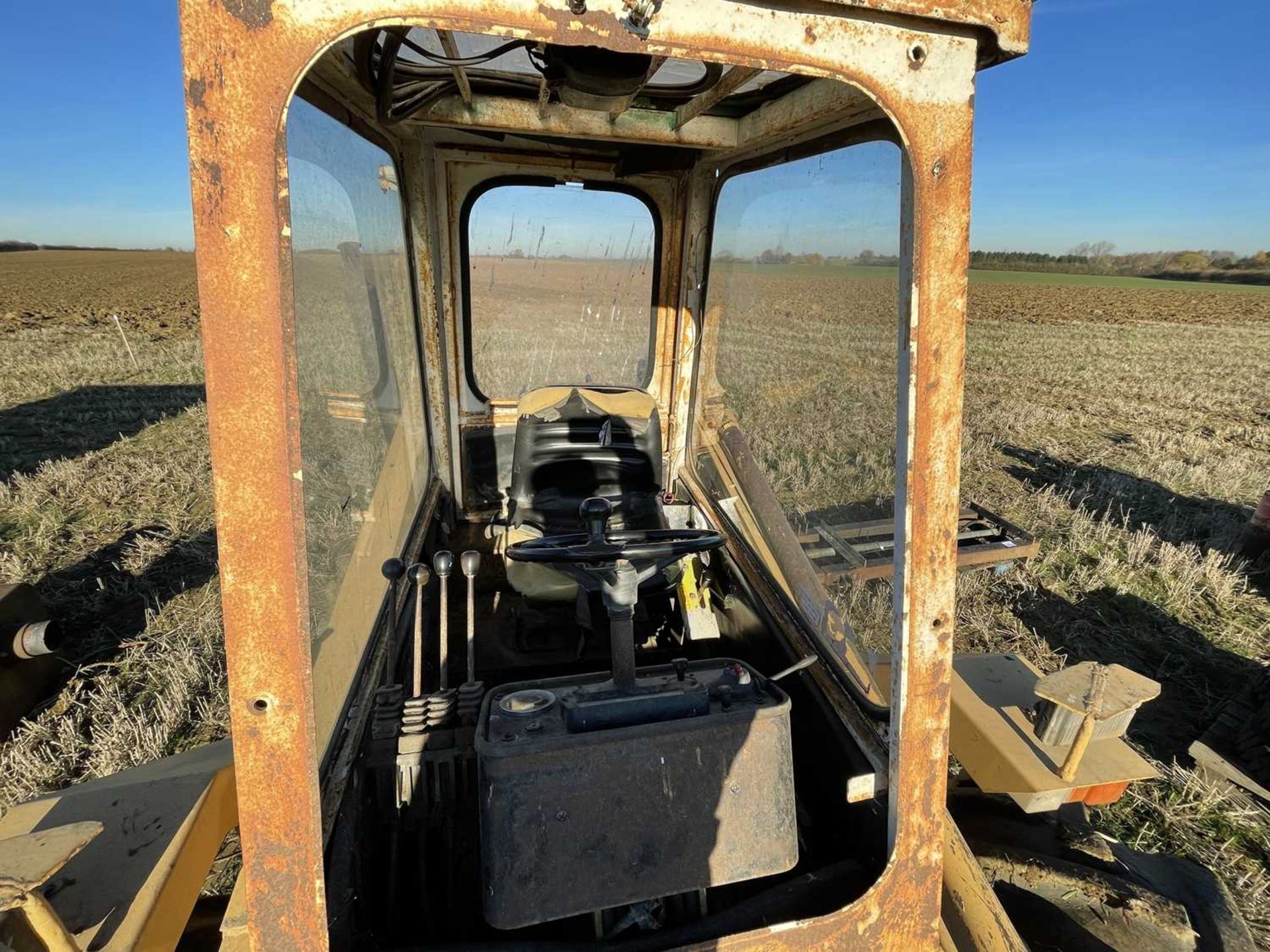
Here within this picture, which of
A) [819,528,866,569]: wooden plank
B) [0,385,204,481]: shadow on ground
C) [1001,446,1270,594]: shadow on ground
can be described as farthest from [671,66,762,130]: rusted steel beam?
[0,385,204,481]: shadow on ground

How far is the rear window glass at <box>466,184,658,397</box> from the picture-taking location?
3.21m

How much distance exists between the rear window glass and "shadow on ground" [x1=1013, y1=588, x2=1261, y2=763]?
9.63 ft

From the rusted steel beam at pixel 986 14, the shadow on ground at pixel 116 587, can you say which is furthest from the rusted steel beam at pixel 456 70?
the shadow on ground at pixel 116 587

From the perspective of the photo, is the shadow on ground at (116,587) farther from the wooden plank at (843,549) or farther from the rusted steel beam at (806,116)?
the rusted steel beam at (806,116)

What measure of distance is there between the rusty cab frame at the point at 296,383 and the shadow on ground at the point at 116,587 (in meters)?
3.25

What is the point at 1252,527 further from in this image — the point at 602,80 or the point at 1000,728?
the point at 602,80

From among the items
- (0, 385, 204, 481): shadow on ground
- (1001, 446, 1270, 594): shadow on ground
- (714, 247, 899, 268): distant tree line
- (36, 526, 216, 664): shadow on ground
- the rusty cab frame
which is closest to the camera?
the rusty cab frame

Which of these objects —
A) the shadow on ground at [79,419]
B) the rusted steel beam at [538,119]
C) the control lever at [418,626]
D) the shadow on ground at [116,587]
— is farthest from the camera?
the shadow on ground at [79,419]

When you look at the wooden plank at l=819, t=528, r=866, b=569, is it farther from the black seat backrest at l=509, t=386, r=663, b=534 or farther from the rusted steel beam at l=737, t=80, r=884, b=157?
the black seat backrest at l=509, t=386, r=663, b=534

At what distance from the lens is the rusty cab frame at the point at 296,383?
0.82 m

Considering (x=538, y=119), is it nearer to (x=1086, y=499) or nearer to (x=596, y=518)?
(x=596, y=518)

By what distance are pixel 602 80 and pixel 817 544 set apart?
4.01ft

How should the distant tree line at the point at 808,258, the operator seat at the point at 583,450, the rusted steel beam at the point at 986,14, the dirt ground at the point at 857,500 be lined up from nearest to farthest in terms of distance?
the rusted steel beam at the point at 986,14 < the distant tree line at the point at 808,258 < the dirt ground at the point at 857,500 < the operator seat at the point at 583,450

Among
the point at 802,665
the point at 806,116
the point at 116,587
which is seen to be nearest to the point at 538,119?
the point at 806,116
